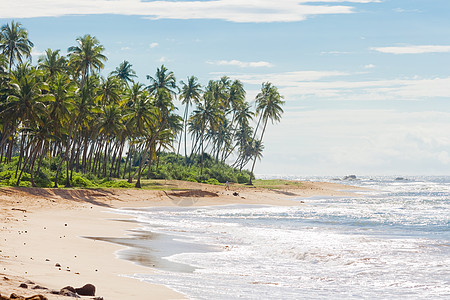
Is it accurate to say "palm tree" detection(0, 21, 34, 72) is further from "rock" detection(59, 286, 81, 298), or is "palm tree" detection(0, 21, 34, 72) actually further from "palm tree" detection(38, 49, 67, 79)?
"rock" detection(59, 286, 81, 298)

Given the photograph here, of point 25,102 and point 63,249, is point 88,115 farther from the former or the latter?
point 63,249

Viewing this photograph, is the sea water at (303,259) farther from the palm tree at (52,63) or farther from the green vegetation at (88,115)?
the palm tree at (52,63)

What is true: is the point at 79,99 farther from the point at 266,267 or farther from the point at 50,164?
the point at 266,267

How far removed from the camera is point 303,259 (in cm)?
1630

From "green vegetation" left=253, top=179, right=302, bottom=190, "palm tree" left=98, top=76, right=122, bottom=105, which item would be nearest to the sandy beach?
"palm tree" left=98, top=76, right=122, bottom=105

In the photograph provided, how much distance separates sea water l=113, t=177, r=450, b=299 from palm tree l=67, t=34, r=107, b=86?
130ft

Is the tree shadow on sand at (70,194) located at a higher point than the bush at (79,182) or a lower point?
lower

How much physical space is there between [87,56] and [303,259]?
172 ft

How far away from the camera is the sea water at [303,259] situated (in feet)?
37.4

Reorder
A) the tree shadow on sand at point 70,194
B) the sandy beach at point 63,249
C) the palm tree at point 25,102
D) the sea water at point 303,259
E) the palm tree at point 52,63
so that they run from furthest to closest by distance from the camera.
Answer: the palm tree at point 52,63 → the palm tree at point 25,102 → the tree shadow on sand at point 70,194 → the sea water at point 303,259 → the sandy beach at point 63,249

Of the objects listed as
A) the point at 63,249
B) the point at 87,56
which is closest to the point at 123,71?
the point at 87,56

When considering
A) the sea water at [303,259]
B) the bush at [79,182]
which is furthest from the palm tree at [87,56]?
the sea water at [303,259]

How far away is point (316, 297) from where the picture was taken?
10766 millimetres

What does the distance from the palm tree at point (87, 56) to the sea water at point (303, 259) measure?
39517 mm
